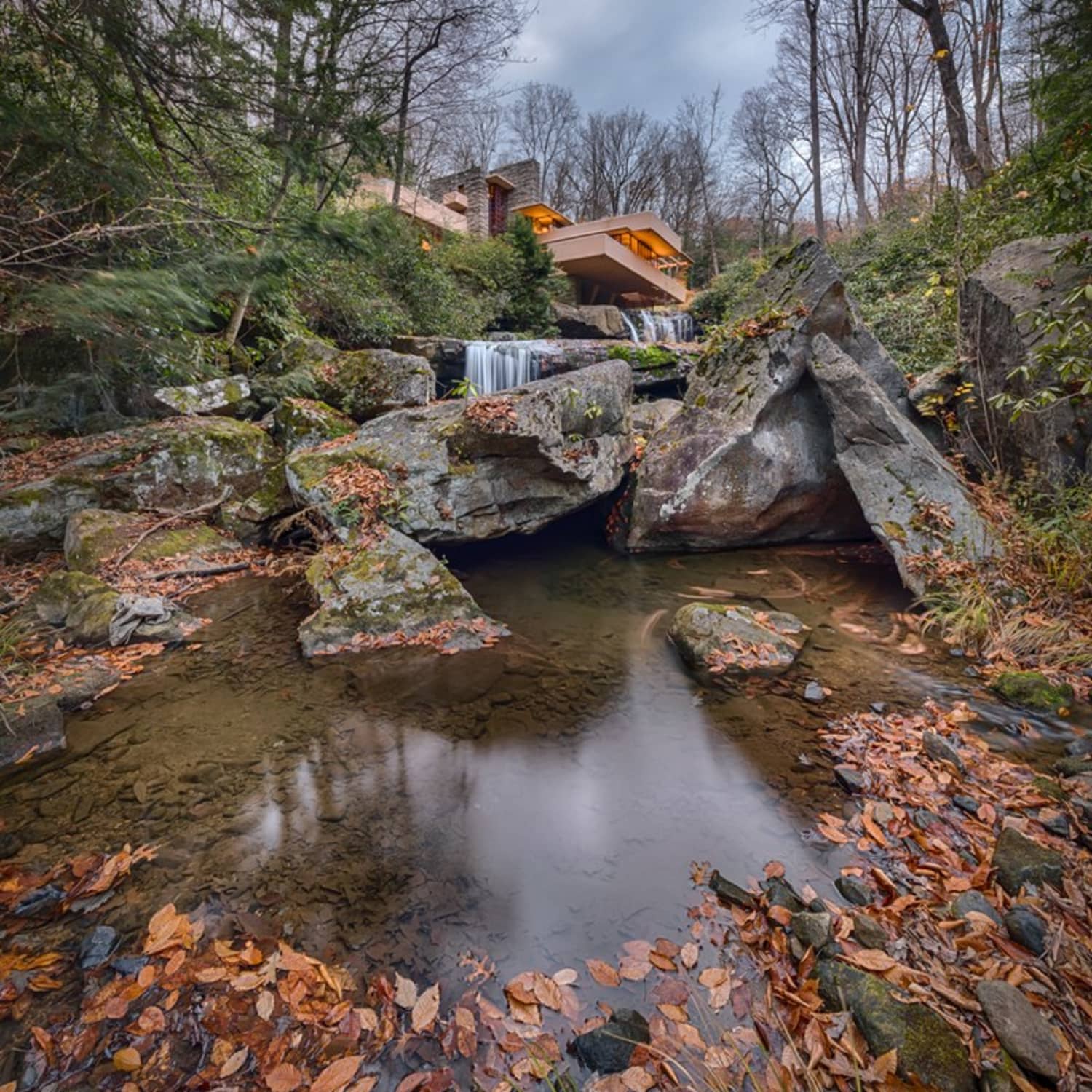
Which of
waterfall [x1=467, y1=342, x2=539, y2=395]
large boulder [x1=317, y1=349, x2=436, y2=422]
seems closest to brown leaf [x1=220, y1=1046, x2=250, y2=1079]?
large boulder [x1=317, y1=349, x2=436, y2=422]

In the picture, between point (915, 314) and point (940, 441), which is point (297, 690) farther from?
point (915, 314)

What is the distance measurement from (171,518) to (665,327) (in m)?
17.5

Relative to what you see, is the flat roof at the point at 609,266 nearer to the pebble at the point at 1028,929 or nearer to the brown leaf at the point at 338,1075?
the pebble at the point at 1028,929

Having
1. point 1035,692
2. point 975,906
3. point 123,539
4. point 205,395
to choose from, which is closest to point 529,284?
point 205,395

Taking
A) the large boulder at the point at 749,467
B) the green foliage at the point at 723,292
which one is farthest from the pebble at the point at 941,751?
the green foliage at the point at 723,292

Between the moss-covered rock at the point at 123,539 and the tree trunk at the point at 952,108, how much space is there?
13.7 metres

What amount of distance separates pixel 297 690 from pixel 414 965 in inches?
99.8

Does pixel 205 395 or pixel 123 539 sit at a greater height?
pixel 205 395

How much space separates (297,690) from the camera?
4113 millimetres

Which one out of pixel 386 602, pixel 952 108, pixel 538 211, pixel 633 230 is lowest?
pixel 386 602

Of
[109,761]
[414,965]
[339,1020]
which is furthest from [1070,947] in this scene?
[109,761]

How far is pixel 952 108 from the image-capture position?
928 centimetres

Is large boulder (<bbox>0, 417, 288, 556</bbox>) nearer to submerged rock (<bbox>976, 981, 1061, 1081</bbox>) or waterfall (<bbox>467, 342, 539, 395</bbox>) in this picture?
waterfall (<bbox>467, 342, 539, 395</bbox>)

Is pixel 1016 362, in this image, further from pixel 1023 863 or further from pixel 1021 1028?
pixel 1021 1028
